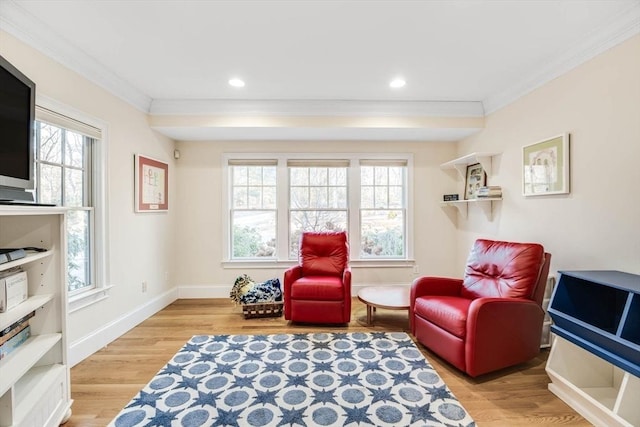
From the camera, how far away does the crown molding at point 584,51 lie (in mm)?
1811

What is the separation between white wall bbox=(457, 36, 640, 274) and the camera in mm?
1849

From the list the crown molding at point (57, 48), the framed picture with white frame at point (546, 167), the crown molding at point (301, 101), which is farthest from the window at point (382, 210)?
the crown molding at point (57, 48)

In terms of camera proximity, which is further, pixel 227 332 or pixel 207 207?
pixel 207 207

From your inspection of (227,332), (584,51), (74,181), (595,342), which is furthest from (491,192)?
(74,181)

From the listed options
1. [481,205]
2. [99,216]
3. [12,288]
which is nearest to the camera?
[12,288]

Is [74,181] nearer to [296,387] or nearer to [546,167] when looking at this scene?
[296,387]

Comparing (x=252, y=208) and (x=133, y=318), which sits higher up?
(x=252, y=208)

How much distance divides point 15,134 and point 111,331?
1965 mm

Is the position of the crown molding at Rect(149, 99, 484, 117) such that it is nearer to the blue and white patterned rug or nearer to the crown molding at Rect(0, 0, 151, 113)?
the crown molding at Rect(0, 0, 151, 113)

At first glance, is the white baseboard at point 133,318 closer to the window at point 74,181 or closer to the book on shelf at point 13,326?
the window at point 74,181

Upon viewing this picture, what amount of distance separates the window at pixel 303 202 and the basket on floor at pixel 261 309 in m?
0.87

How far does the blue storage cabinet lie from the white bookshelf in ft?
9.77

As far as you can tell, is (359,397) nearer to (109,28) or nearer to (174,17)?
(174,17)

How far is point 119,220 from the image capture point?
2787mm
